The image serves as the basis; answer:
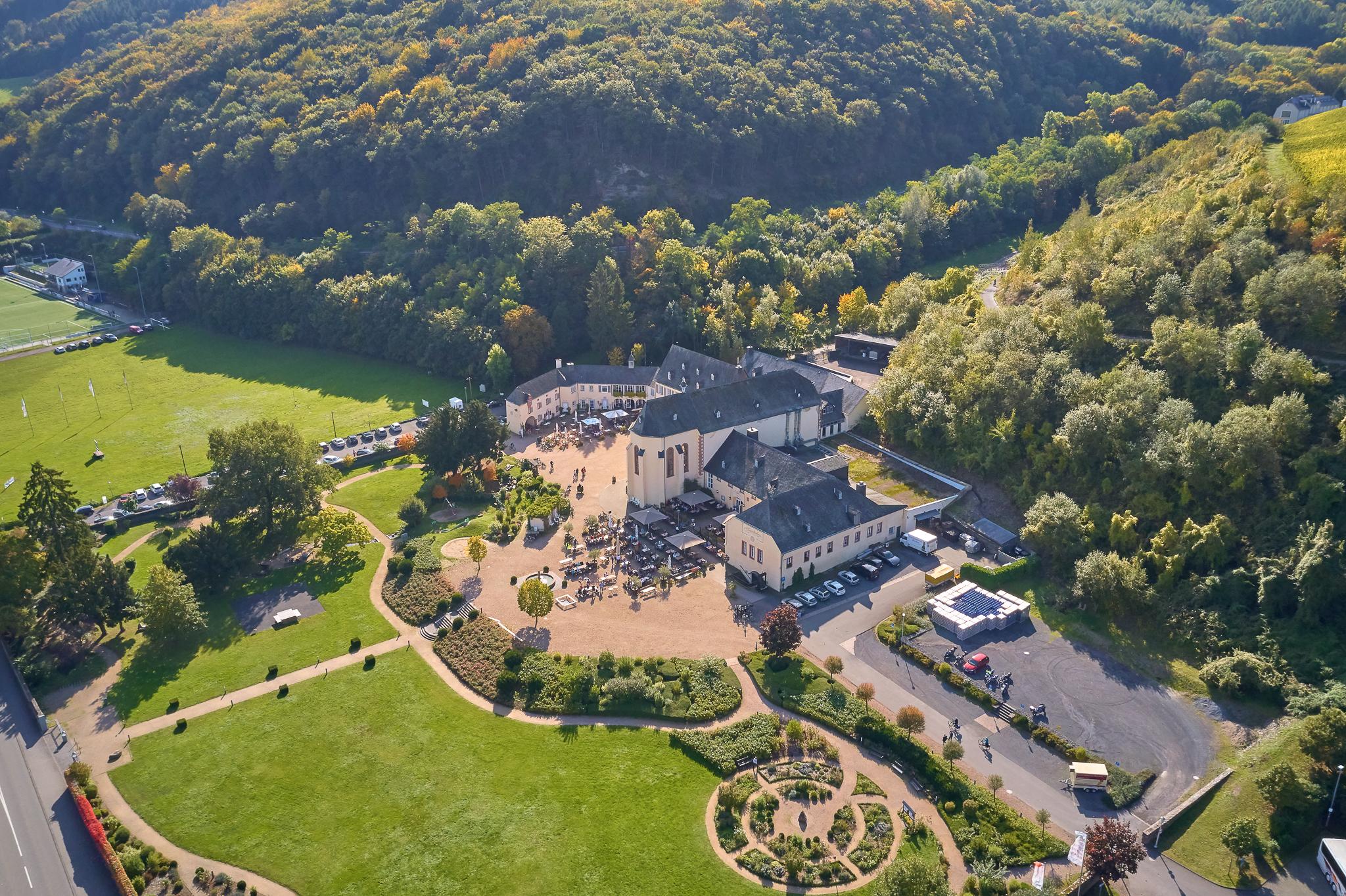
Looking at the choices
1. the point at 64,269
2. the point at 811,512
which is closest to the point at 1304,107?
the point at 811,512

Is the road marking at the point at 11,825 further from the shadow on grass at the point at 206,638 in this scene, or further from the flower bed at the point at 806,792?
the flower bed at the point at 806,792

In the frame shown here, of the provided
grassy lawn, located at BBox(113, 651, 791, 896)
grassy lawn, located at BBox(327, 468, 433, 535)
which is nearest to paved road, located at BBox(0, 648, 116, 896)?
grassy lawn, located at BBox(113, 651, 791, 896)

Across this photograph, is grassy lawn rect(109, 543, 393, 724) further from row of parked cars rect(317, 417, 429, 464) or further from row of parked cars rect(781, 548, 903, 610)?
row of parked cars rect(781, 548, 903, 610)

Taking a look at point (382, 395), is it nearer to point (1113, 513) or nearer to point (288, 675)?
point (288, 675)

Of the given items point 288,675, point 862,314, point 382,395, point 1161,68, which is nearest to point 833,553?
point 288,675

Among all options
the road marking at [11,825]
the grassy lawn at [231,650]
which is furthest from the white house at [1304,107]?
the road marking at [11,825]

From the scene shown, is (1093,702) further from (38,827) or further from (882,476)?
(38,827)
